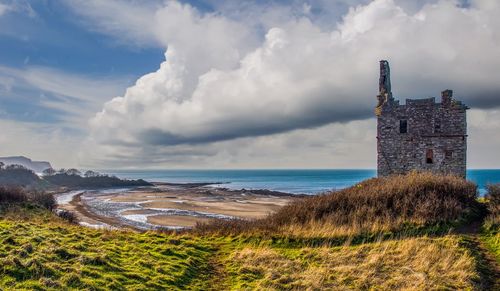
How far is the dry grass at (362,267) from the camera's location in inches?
405

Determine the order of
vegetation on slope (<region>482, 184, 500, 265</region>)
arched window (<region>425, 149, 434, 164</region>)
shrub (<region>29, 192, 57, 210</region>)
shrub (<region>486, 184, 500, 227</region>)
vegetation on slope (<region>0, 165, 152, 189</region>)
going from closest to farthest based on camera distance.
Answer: vegetation on slope (<region>482, 184, 500, 265</region>), shrub (<region>486, 184, 500, 227</region>), arched window (<region>425, 149, 434, 164</region>), shrub (<region>29, 192, 57, 210</region>), vegetation on slope (<region>0, 165, 152, 189</region>)

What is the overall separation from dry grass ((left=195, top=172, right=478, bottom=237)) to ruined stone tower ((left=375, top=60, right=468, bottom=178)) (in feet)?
20.7

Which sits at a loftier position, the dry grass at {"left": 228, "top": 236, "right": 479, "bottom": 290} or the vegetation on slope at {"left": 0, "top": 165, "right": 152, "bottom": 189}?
the dry grass at {"left": 228, "top": 236, "right": 479, "bottom": 290}

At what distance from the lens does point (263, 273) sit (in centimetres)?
1140

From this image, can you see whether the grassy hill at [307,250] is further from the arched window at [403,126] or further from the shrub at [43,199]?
the shrub at [43,199]

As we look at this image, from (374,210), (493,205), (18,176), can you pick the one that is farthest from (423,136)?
(18,176)

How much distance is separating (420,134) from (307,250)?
672 inches

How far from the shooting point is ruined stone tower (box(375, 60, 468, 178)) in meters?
25.4

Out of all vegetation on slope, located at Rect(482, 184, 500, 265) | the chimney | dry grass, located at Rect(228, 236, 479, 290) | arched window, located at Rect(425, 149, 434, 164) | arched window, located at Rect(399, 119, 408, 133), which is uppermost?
the chimney

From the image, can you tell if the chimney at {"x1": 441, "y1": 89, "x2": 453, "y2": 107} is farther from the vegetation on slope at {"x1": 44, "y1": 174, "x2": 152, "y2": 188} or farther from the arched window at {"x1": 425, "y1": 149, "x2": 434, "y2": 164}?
the vegetation on slope at {"x1": 44, "y1": 174, "x2": 152, "y2": 188}

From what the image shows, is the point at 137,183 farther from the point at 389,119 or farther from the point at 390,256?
the point at 390,256

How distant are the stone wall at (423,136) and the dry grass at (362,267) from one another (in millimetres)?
13770

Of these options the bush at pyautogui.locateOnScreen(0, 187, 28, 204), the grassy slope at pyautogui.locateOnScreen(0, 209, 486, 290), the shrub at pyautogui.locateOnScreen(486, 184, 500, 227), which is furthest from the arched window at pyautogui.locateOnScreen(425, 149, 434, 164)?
the bush at pyautogui.locateOnScreen(0, 187, 28, 204)

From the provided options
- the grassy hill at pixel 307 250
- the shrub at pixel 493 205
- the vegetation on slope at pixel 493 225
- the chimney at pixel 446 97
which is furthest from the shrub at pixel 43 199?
the chimney at pixel 446 97
